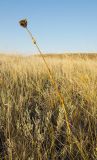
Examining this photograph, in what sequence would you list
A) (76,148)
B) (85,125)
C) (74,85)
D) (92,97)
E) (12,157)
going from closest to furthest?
(12,157) < (76,148) < (85,125) < (92,97) < (74,85)

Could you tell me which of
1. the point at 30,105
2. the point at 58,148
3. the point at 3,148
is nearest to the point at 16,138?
the point at 3,148

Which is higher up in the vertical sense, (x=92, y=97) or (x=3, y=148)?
(x=92, y=97)

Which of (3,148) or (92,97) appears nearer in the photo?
(3,148)

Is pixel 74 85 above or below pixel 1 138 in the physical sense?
above

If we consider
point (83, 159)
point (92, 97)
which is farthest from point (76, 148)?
point (92, 97)

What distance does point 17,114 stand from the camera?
2236 mm

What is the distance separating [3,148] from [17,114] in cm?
42

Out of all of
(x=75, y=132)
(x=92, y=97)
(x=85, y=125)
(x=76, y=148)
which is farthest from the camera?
(x=92, y=97)

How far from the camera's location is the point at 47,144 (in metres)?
1.83

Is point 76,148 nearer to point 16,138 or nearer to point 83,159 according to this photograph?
point 83,159

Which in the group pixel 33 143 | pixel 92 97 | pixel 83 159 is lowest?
pixel 83 159

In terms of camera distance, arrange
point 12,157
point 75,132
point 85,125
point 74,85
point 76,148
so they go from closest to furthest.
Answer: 1. point 12,157
2. point 76,148
3. point 75,132
4. point 85,125
5. point 74,85

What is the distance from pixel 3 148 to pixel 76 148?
0.49 meters

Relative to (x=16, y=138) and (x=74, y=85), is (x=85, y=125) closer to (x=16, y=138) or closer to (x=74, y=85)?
(x=16, y=138)
